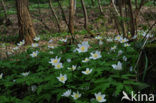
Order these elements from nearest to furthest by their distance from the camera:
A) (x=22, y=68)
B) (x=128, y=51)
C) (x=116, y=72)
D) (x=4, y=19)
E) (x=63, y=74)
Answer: (x=116, y=72) < (x=63, y=74) < (x=128, y=51) < (x=22, y=68) < (x=4, y=19)

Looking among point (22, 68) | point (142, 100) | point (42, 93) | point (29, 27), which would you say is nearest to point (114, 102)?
point (142, 100)

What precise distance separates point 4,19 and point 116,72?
1206 cm

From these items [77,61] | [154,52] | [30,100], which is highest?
[154,52]

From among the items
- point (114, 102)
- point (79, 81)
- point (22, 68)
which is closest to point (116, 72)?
point (114, 102)

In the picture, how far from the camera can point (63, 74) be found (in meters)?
1.91

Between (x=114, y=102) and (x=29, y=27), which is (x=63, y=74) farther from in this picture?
(x=29, y=27)

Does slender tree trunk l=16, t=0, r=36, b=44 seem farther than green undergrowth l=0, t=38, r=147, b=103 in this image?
Yes

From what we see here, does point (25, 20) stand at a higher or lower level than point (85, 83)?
higher

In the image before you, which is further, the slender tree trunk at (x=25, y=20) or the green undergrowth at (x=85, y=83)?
the slender tree trunk at (x=25, y=20)

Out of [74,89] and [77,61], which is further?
[77,61]

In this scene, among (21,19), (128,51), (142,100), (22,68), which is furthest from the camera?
(21,19)

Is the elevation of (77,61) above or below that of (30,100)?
above

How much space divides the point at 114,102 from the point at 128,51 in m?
0.87

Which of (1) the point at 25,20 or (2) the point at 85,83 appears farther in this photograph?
(1) the point at 25,20
